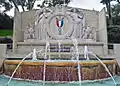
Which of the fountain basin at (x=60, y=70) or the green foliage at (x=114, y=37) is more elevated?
the green foliage at (x=114, y=37)

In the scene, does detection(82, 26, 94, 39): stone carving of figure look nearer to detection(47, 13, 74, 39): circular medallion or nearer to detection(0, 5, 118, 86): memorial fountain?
detection(0, 5, 118, 86): memorial fountain

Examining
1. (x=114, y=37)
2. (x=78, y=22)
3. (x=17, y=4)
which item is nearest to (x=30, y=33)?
(x=78, y=22)

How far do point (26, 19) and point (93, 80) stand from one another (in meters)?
8.83

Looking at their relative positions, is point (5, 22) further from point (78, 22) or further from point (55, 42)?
point (55, 42)

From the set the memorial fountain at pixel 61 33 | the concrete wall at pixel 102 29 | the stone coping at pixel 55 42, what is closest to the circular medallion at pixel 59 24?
the memorial fountain at pixel 61 33

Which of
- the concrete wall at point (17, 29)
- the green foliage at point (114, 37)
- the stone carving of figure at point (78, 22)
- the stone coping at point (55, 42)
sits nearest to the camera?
the stone coping at point (55, 42)

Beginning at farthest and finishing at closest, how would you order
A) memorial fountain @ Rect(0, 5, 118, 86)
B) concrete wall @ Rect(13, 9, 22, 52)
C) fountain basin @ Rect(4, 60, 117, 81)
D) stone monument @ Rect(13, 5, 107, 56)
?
stone monument @ Rect(13, 5, 107, 56) < concrete wall @ Rect(13, 9, 22, 52) < memorial fountain @ Rect(0, 5, 118, 86) < fountain basin @ Rect(4, 60, 117, 81)

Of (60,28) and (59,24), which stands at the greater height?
(59,24)

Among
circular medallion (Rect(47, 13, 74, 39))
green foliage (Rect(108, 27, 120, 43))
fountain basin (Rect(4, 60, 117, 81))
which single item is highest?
circular medallion (Rect(47, 13, 74, 39))

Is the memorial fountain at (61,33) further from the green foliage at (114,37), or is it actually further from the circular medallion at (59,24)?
the green foliage at (114,37)

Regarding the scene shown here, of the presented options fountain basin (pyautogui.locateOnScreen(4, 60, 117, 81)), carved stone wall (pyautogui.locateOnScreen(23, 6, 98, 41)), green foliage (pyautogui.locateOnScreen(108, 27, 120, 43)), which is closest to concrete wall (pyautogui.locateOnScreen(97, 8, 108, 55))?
carved stone wall (pyautogui.locateOnScreen(23, 6, 98, 41))

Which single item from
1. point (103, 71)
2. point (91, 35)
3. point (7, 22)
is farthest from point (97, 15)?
point (7, 22)

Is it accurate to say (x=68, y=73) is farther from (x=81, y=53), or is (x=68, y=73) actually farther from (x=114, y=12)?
(x=114, y=12)

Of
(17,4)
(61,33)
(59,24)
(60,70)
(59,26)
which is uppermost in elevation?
(17,4)
